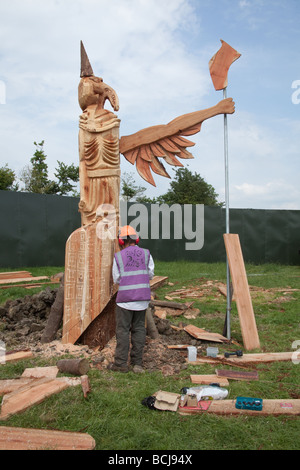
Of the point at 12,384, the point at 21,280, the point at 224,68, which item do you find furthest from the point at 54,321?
the point at 21,280

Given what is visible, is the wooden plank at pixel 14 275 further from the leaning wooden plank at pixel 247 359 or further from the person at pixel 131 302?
the leaning wooden plank at pixel 247 359

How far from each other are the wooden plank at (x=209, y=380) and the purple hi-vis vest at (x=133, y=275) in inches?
36.9

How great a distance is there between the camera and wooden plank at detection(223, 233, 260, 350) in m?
4.69

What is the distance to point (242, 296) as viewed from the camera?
4.84 meters

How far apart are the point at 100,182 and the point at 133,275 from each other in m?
1.24

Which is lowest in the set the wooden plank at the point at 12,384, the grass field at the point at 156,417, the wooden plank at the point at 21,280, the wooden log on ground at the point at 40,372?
the grass field at the point at 156,417

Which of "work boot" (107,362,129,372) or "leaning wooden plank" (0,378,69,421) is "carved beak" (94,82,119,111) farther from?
"leaning wooden plank" (0,378,69,421)

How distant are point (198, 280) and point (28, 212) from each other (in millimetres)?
5427

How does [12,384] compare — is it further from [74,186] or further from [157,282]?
[74,186]

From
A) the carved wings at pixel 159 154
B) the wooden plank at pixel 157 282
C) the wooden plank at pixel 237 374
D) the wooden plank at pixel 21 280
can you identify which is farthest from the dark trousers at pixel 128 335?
the wooden plank at pixel 21 280

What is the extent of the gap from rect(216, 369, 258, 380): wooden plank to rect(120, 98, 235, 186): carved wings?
2339mm

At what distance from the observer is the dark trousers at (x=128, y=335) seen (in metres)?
3.95

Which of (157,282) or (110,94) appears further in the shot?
(157,282)

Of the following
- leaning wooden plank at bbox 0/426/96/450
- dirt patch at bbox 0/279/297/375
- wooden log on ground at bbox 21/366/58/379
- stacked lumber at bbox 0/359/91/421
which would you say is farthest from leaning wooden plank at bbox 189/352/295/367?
leaning wooden plank at bbox 0/426/96/450
